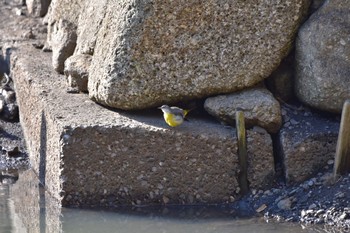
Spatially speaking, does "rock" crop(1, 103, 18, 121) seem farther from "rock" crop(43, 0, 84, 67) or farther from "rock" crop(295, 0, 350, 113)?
"rock" crop(295, 0, 350, 113)

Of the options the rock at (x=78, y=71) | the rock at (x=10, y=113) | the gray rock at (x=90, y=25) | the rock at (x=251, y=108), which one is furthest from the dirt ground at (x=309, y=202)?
the rock at (x=10, y=113)

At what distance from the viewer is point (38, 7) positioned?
12.7 metres

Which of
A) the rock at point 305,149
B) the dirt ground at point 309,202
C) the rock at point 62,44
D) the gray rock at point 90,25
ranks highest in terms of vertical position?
the gray rock at point 90,25

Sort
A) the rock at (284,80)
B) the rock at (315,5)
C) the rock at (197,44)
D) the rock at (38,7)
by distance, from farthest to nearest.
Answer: the rock at (38,7) → the rock at (284,80) → the rock at (315,5) → the rock at (197,44)

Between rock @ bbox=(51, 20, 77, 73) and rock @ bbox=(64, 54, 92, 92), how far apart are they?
59 centimetres

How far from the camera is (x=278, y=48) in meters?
8.86

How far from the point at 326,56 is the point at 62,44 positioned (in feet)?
10.8

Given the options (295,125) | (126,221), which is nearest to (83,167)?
(126,221)

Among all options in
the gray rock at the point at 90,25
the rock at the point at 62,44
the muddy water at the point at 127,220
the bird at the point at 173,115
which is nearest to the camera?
the muddy water at the point at 127,220

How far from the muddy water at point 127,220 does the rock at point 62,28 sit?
2238mm

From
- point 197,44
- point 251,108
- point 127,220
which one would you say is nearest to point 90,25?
point 197,44

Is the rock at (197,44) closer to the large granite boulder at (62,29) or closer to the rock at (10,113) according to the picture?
the large granite boulder at (62,29)

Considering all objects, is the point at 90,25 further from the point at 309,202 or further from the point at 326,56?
the point at 309,202

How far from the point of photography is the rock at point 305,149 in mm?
8602
